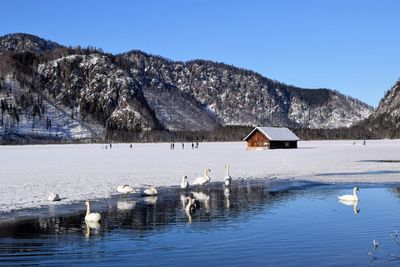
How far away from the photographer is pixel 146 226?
17.2 meters

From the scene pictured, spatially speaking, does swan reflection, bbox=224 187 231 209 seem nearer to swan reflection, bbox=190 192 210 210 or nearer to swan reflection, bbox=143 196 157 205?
swan reflection, bbox=190 192 210 210

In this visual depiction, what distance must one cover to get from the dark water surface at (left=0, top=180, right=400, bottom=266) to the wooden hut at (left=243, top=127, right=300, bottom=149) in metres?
72.1

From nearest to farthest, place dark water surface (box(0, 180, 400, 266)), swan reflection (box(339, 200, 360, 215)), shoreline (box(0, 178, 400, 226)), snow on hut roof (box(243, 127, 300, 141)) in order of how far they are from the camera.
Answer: dark water surface (box(0, 180, 400, 266)) → shoreline (box(0, 178, 400, 226)) → swan reflection (box(339, 200, 360, 215)) → snow on hut roof (box(243, 127, 300, 141))

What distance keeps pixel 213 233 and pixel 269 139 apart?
80.2 meters

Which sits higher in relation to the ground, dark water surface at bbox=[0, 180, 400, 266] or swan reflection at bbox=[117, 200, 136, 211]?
swan reflection at bbox=[117, 200, 136, 211]

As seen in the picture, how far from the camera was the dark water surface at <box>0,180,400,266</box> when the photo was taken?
12805 mm

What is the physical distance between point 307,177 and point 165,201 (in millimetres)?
14336

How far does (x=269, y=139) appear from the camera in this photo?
3745 inches

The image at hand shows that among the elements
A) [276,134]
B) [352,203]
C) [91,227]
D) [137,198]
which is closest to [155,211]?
[91,227]

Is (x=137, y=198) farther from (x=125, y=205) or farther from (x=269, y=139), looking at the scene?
(x=269, y=139)

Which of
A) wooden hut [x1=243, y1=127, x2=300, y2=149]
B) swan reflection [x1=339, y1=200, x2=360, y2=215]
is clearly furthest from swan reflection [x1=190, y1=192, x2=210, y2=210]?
wooden hut [x1=243, y1=127, x2=300, y2=149]

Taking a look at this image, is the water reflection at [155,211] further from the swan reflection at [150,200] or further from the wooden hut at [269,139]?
the wooden hut at [269,139]

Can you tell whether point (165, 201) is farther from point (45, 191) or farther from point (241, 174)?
point (241, 174)

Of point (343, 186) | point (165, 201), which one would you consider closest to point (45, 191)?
point (165, 201)
